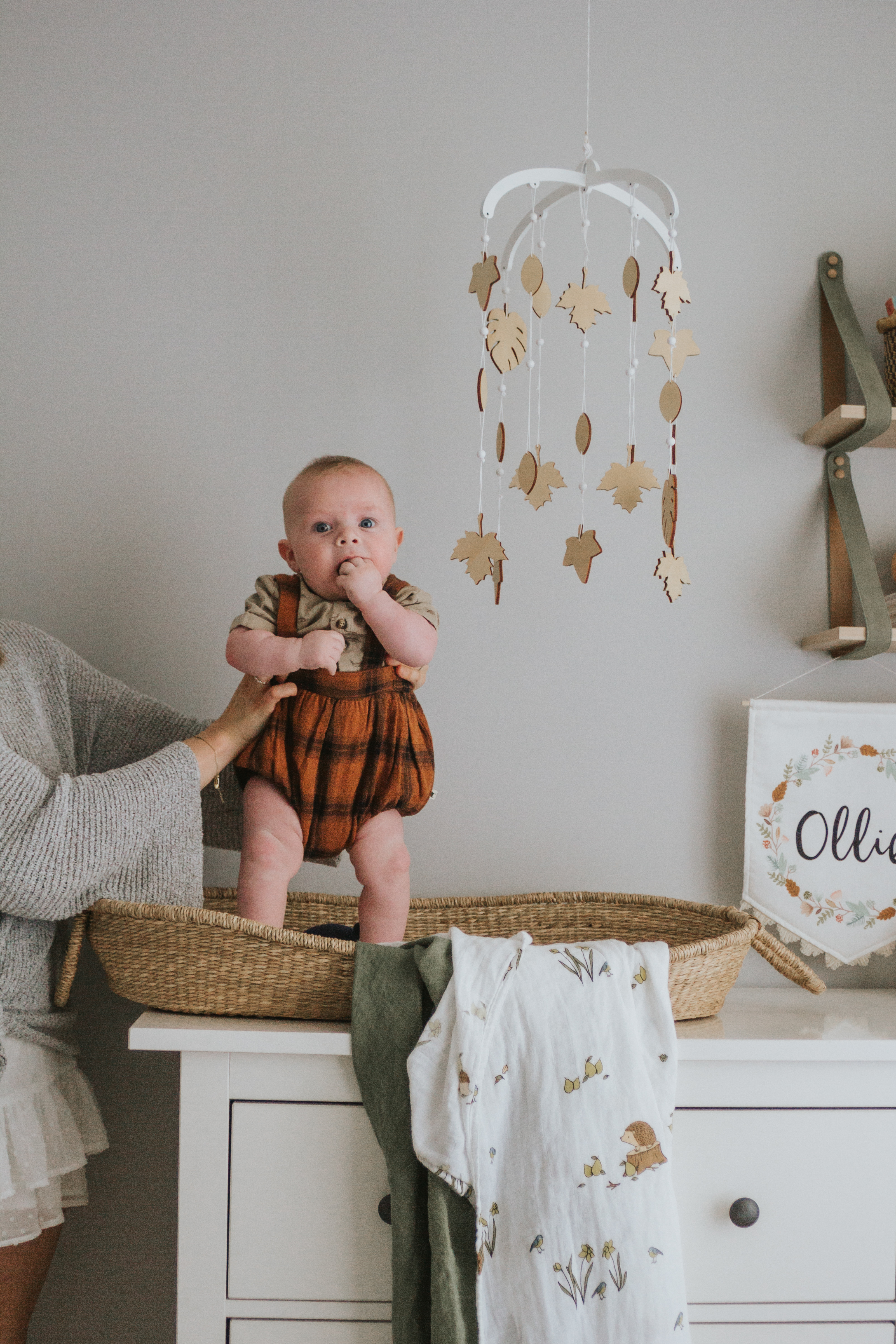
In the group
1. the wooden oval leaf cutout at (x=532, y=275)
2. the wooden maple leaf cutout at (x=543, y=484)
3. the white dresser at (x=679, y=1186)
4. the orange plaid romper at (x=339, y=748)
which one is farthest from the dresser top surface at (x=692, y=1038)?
the wooden oval leaf cutout at (x=532, y=275)

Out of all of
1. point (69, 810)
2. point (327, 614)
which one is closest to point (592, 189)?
point (327, 614)

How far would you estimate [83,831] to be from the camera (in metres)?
1.03

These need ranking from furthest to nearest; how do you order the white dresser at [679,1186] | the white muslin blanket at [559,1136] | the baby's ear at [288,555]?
the baby's ear at [288,555] < the white dresser at [679,1186] < the white muslin blanket at [559,1136]

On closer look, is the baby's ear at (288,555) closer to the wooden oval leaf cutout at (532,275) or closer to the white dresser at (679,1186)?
the wooden oval leaf cutout at (532,275)

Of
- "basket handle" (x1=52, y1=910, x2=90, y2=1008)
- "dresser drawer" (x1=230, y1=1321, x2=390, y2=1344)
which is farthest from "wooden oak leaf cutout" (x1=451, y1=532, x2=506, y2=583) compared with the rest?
"dresser drawer" (x1=230, y1=1321, x2=390, y2=1344)

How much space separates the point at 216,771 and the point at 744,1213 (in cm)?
81

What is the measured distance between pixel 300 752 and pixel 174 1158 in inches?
30.6

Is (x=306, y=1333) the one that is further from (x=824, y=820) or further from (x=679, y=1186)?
(x=824, y=820)

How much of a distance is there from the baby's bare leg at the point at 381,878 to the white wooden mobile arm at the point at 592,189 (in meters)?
0.78

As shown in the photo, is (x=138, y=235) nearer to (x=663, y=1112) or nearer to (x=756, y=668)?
(x=756, y=668)

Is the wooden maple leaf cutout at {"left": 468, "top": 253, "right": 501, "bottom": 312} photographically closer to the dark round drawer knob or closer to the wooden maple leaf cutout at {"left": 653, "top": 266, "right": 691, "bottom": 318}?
the wooden maple leaf cutout at {"left": 653, "top": 266, "right": 691, "bottom": 318}

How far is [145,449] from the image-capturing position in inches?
61.5

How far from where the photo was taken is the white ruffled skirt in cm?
107

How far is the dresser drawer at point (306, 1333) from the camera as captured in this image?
1.01 meters
